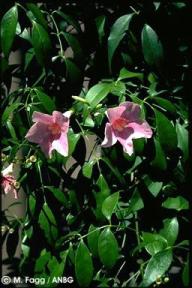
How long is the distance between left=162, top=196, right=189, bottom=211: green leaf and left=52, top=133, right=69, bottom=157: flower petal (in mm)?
378

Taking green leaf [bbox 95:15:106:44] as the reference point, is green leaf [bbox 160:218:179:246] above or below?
below

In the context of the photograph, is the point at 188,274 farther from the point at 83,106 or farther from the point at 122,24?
the point at 122,24

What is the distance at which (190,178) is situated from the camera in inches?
60.3

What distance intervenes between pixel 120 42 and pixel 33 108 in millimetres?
381

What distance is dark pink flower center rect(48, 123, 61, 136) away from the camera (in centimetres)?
139

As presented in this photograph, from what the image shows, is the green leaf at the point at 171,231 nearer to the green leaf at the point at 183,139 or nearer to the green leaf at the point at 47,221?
the green leaf at the point at 183,139

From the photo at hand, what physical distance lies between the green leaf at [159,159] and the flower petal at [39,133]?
324mm

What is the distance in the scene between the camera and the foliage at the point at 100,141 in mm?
1420

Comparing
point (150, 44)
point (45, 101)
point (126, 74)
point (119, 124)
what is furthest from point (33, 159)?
point (150, 44)

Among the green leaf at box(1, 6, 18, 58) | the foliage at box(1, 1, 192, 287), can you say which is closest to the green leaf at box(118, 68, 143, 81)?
the foliage at box(1, 1, 192, 287)

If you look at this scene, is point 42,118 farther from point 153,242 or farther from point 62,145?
point 153,242

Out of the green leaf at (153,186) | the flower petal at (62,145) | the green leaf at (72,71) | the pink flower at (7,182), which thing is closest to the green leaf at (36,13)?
the green leaf at (72,71)

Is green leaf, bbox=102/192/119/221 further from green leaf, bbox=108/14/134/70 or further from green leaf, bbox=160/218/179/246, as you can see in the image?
green leaf, bbox=108/14/134/70

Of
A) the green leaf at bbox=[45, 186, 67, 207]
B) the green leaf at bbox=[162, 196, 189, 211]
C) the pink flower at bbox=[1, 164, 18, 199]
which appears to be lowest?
the green leaf at bbox=[162, 196, 189, 211]
